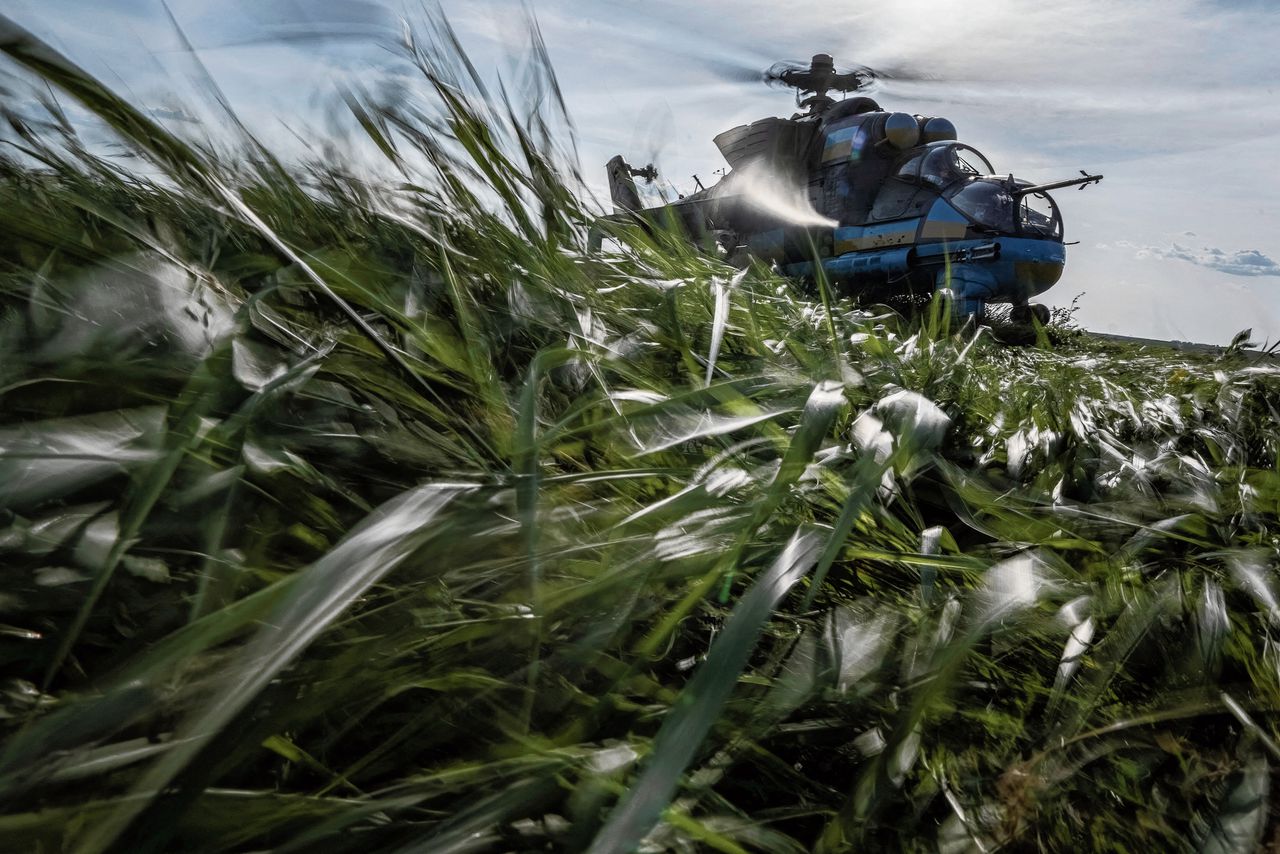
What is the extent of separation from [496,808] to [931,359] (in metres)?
0.88

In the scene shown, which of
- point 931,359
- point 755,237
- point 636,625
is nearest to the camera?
point 636,625

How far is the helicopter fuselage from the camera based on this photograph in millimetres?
6109

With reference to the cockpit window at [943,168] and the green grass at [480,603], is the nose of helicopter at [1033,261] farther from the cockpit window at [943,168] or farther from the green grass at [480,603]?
the green grass at [480,603]

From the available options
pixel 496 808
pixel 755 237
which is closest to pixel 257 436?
pixel 496 808

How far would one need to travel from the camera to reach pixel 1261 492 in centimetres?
62

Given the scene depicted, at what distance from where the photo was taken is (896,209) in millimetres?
6855

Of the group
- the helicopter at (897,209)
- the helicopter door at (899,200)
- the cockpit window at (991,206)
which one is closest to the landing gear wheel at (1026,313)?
the helicopter at (897,209)

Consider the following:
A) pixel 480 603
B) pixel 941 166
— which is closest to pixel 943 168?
pixel 941 166

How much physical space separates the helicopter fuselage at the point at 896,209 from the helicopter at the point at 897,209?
11 mm

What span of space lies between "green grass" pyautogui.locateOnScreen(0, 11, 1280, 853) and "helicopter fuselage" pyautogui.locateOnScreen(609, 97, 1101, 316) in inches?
191

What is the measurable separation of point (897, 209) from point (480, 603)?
727 centimetres

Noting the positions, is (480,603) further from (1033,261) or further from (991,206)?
(1033,261)

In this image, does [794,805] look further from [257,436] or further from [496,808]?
[257,436]

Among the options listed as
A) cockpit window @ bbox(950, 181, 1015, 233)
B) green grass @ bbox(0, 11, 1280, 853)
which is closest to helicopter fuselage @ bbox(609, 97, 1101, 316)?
cockpit window @ bbox(950, 181, 1015, 233)
